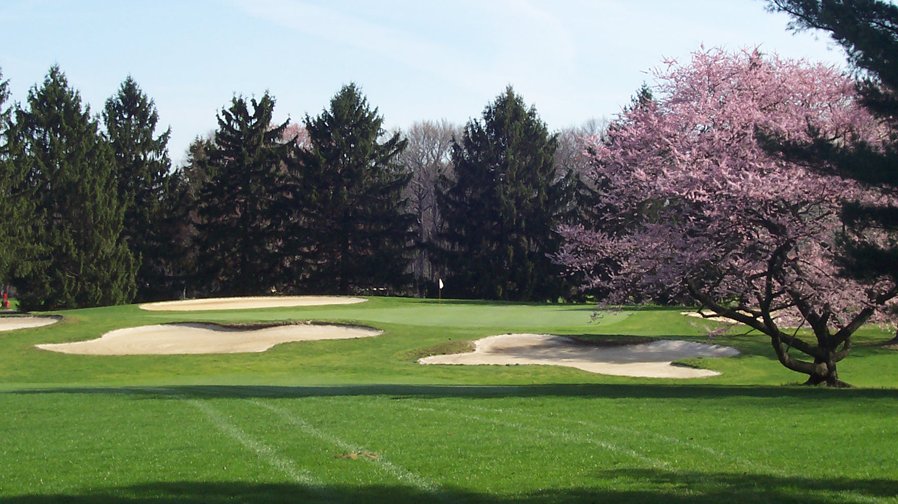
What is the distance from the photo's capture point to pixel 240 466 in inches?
440

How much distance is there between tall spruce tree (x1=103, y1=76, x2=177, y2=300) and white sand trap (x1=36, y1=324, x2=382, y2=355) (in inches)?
1452

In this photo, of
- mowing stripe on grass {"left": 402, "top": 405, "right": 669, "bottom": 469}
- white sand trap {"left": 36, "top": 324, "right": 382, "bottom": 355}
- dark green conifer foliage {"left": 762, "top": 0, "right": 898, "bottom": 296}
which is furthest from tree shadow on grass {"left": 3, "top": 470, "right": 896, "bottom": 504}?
white sand trap {"left": 36, "top": 324, "right": 382, "bottom": 355}

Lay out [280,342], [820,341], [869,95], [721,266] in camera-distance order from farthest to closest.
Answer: [280,342]
[820,341]
[721,266]
[869,95]

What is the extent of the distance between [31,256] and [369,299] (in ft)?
82.5

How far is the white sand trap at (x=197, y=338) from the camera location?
32.6 m

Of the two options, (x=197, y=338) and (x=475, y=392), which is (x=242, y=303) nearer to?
(x=197, y=338)

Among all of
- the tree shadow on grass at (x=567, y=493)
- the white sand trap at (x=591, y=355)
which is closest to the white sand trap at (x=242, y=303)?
the white sand trap at (x=591, y=355)

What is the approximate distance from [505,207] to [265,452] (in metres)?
60.0

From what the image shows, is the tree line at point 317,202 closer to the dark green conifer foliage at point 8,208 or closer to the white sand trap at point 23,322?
the dark green conifer foliage at point 8,208

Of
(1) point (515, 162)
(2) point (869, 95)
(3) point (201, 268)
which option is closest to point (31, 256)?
(3) point (201, 268)

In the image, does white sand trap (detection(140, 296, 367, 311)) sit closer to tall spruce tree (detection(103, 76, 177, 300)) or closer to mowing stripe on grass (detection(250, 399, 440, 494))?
Answer: tall spruce tree (detection(103, 76, 177, 300))

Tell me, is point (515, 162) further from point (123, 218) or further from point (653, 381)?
point (653, 381)

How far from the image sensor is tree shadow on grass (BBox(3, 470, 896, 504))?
9.14 meters

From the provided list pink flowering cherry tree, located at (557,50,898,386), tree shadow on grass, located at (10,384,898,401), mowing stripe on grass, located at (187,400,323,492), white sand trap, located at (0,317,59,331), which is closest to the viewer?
mowing stripe on grass, located at (187,400,323,492)
